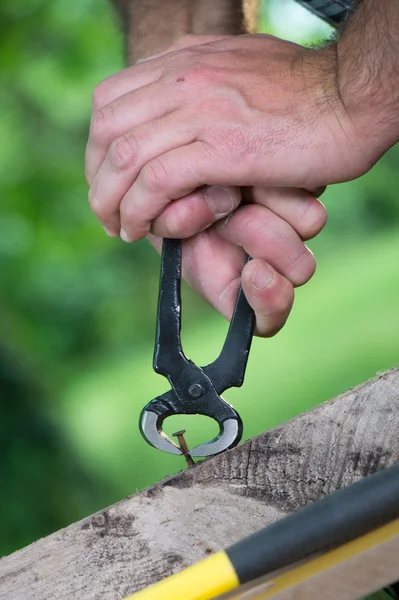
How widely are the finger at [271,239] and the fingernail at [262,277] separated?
45mm

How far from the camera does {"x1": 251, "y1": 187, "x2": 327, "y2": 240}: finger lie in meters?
0.84

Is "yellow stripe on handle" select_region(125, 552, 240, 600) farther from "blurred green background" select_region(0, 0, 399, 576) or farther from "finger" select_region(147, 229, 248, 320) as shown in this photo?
"blurred green background" select_region(0, 0, 399, 576)

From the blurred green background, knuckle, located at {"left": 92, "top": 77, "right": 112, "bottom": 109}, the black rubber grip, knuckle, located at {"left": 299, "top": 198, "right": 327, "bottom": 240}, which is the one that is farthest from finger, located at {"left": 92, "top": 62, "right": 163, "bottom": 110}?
the blurred green background

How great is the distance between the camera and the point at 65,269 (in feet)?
7.13

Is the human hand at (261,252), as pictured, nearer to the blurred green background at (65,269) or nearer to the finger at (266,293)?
the finger at (266,293)

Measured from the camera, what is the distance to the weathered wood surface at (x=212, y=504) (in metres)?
0.53

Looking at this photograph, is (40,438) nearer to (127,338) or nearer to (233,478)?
(127,338)

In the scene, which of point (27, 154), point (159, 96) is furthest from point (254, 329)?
point (27, 154)

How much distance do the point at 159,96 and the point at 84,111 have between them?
4.90ft

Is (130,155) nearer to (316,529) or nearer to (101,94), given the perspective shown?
(101,94)

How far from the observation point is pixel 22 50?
2.18 meters

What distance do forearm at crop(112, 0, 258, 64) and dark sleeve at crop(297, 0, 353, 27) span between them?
0.41ft

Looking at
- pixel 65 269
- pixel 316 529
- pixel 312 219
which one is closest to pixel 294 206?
pixel 312 219

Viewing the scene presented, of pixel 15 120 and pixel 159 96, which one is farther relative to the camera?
pixel 15 120
